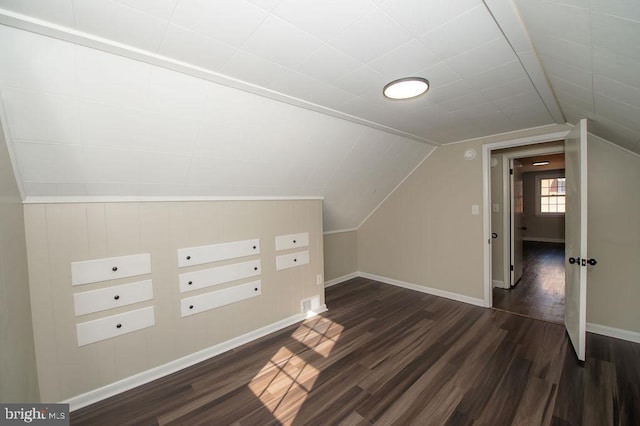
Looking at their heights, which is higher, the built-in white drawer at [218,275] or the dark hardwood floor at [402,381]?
the built-in white drawer at [218,275]

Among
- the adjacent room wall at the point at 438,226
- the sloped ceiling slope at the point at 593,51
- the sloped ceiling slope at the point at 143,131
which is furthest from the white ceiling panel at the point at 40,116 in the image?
the adjacent room wall at the point at 438,226

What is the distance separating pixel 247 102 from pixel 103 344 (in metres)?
2.14

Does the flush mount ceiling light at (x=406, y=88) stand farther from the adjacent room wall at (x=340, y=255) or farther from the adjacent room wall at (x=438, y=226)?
the adjacent room wall at (x=340, y=255)

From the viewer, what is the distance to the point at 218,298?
2469 mm

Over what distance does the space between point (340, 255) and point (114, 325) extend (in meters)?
3.29

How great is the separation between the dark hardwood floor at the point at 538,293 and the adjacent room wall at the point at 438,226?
54 centimetres

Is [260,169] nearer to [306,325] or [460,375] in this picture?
[306,325]

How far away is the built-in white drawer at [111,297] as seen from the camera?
183 cm

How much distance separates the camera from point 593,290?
2672mm

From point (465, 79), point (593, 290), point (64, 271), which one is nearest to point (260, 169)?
point (64, 271)

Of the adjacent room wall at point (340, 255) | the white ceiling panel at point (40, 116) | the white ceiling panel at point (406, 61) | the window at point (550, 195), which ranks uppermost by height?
the white ceiling panel at point (406, 61)

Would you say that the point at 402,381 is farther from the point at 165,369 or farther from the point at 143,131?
the point at 143,131

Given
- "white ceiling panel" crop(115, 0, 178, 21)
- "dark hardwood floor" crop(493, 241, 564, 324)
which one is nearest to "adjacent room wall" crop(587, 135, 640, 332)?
"dark hardwood floor" crop(493, 241, 564, 324)

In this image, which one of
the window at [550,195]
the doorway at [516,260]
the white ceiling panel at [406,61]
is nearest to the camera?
the white ceiling panel at [406,61]
